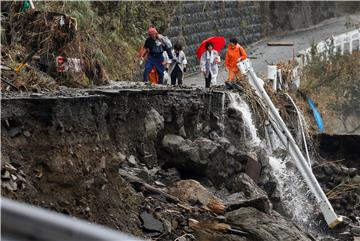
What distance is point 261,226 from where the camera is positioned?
9.41 m

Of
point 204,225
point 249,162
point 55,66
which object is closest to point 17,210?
point 204,225

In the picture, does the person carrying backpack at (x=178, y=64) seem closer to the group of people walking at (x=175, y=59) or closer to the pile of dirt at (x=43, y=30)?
the group of people walking at (x=175, y=59)

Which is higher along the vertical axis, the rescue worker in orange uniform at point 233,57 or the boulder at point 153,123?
the rescue worker in orange uniform at point 233,57

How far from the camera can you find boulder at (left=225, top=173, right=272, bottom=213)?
10109 mm

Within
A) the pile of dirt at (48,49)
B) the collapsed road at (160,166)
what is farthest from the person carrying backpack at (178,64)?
the pile of dirt at (48,49)

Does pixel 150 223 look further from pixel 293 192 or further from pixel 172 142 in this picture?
pixel 293 192

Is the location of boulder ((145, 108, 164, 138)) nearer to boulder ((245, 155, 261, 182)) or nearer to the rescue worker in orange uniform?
boulder ((245, 155, 261, 182))

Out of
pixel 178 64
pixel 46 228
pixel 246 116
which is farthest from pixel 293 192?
pixel 46 228

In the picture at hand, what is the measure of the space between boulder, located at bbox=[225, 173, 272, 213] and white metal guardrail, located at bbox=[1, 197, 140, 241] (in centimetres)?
757

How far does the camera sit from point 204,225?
9.19m

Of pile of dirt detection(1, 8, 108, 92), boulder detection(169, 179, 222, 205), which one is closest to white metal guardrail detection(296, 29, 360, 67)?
pile of dirt detection(1, 8, 108, 92)

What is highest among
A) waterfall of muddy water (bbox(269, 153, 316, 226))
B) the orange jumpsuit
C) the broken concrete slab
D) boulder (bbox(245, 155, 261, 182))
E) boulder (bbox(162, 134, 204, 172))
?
the orange jumpsuit

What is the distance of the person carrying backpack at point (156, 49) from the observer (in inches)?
579

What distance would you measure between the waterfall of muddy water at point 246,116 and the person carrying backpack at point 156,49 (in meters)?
1.80
